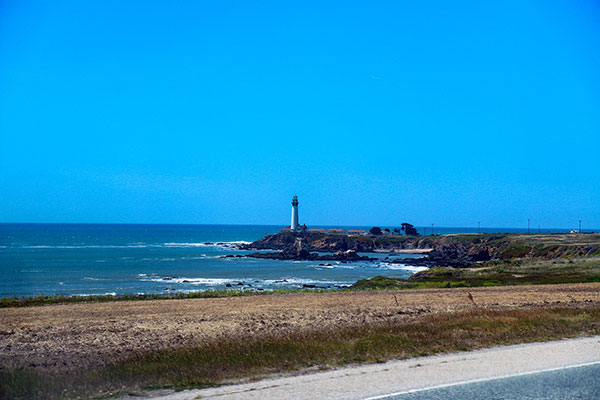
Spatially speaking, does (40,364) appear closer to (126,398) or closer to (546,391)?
(126,398)

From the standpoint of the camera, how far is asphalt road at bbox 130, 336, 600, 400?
26.6 ft

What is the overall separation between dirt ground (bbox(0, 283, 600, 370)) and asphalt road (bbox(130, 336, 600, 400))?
13.8ft

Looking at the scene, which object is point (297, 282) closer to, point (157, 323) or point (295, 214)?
point (157, 323)

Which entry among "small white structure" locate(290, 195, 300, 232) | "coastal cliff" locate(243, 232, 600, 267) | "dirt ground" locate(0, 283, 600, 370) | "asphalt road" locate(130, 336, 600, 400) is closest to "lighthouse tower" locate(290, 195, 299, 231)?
"small white structure" locate(290, 195, 300, 232)

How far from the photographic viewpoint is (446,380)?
885cm

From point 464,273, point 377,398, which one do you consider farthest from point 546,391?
point 464,273

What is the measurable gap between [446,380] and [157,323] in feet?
38.8

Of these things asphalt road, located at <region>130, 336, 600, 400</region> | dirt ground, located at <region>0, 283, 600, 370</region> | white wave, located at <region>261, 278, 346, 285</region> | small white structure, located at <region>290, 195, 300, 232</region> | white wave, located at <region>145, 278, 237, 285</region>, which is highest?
small white structure, located at <region>290, 195, 300, 232</region>

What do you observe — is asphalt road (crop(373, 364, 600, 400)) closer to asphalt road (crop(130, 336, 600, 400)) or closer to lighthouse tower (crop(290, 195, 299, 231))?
asphalt road (crop(130, 336, 600, 400))

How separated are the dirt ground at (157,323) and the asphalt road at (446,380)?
4207 millimetres

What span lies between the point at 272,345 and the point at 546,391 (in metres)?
5.69

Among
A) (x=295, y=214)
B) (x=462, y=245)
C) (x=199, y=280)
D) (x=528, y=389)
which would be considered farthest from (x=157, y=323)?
(x=295, y=214)

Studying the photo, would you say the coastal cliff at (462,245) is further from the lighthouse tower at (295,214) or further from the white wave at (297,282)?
the white wave at (297,282)

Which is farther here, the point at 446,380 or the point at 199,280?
the point at 199,280
